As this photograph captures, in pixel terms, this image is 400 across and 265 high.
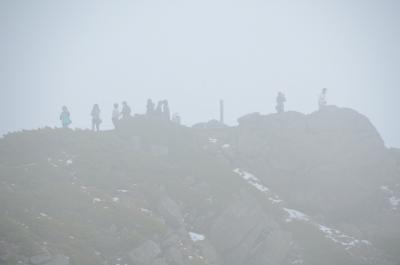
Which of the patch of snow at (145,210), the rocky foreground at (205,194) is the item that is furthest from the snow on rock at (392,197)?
the patch of snow at (145,210)

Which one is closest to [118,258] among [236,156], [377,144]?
[236,156]

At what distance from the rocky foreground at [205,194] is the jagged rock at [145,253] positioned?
0.26ft

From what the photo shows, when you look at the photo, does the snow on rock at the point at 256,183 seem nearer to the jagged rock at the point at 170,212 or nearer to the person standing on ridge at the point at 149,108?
the jagged rock at the point at 170,212

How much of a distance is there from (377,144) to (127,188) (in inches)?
1231

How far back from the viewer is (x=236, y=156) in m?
43.8

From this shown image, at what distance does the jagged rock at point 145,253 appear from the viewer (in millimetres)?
24141

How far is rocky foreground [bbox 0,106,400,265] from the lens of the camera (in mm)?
25297

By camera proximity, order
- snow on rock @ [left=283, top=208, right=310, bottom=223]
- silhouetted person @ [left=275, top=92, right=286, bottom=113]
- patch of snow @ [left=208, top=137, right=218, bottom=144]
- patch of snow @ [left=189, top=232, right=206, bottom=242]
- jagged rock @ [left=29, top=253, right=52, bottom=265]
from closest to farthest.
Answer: jagged rock @ [left=29, top=253, right=52, bottom=265] < patch of snow @ [left=189, top=232, right=206, bottom=242] < snow on rock @ [left=283, top=208, right=310, bottom=223] < patch of snow @ [left=208, top=137, right=218, bottom=144] < silhouetted person @ [left=275, top=92, right=286, bottom=113]

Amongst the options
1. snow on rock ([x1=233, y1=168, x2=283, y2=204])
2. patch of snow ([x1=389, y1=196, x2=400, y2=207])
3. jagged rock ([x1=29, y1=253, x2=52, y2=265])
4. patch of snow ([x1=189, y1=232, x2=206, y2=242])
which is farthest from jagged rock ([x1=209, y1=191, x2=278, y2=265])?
patch of snow ([x1=389, y1=196, x2=400, y2=207])

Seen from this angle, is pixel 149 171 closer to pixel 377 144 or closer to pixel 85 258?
pixel 85 258

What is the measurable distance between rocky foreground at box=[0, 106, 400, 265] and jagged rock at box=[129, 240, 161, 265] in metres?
0.08

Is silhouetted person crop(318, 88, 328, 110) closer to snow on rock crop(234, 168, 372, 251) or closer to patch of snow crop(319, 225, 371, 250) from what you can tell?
snow on rock crop(234, 168, 372, 251)

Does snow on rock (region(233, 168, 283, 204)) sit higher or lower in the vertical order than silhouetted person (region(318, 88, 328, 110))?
lower

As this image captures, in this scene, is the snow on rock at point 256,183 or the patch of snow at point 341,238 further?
the snow on rock at point 256,183
